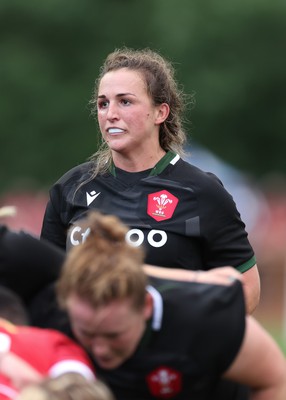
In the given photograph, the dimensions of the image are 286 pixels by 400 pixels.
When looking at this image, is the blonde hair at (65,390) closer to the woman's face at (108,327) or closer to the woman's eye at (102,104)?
the woman's face at (108,327)

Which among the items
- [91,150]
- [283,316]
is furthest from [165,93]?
[91,150]

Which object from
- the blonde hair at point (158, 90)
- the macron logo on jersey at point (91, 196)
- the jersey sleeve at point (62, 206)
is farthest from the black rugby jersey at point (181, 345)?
the blonde hair at point (158, 90)

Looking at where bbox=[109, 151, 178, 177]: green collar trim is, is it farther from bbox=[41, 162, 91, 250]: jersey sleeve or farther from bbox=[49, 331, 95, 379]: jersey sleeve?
bbox=[49, 331, 95, 379]: jersey sleeve

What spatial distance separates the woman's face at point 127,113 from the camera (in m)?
6.22

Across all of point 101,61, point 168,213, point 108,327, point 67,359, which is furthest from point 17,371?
point 101,61

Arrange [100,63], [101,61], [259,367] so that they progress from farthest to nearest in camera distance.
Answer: [101,61], [100,63], [259,367]

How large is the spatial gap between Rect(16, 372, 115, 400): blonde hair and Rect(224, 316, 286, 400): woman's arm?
90 centimetres

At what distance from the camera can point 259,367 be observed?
15.2 feet

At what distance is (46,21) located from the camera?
29.5 m

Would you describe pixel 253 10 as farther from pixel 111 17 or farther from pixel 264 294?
pixel 264 294

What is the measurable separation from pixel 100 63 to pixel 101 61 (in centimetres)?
67

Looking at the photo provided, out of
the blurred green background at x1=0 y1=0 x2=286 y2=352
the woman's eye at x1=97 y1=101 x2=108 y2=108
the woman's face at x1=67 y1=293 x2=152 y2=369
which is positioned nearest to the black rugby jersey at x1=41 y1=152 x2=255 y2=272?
the woman's eye at x1=97 y1=101 x2=108 y2=108

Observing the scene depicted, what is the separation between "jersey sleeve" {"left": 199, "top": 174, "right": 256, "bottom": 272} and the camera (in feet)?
20.1

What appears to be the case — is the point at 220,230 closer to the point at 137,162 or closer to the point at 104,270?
the point at 137,162
